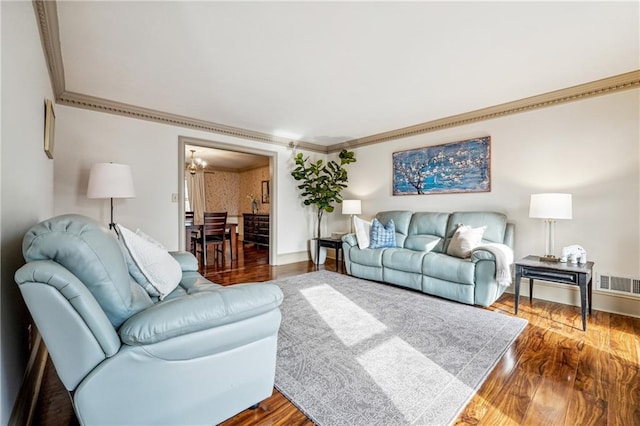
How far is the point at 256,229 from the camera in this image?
7.48 m

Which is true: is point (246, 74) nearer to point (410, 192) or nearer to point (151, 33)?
point (151, 33)

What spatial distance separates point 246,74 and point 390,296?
275 centimetres

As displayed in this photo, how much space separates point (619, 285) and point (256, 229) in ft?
21.5

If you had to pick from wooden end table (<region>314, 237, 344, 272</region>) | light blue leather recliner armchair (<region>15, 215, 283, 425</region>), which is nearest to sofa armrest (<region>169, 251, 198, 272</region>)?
light blue leather recliner armchair (<region>15, 215, 283, 425</region>)

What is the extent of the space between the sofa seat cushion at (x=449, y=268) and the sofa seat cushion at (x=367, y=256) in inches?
24.9

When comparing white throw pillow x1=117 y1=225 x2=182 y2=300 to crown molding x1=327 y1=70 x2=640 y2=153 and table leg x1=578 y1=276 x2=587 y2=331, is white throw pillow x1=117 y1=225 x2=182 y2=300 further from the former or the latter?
crown molding x1=327 y1=70 x2=640 y2=153

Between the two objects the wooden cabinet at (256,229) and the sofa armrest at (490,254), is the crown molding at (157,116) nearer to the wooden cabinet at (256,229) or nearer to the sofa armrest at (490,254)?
the wooden cabinet at (256,229)

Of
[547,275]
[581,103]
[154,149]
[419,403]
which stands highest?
[581,103]

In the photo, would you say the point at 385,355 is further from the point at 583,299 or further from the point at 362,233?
the point at 362,233

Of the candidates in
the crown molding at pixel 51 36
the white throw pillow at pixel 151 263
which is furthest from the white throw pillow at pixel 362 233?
the crown molding at pixel 51 36

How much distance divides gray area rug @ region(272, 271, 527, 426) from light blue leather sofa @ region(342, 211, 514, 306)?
197mm

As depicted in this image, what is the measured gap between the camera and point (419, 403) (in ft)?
4.85

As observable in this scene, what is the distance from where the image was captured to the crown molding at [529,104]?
276 centimetres

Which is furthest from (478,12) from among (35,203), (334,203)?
(334,203)
